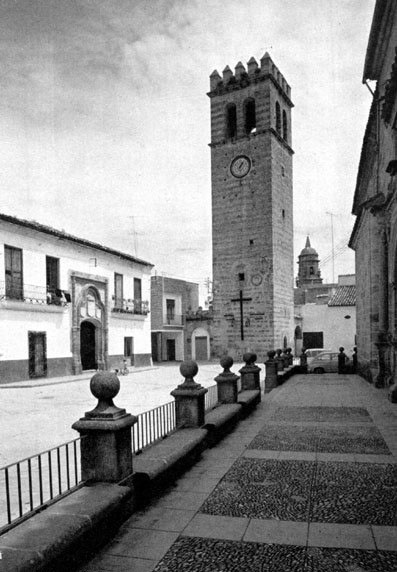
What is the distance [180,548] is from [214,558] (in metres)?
0.32

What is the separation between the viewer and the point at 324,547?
358cm

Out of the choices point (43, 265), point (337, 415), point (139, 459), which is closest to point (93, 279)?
point (43, 265)

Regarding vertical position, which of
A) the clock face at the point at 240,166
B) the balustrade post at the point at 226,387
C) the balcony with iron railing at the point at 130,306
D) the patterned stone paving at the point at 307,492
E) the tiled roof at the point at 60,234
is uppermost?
the clock face at the point at 240,166

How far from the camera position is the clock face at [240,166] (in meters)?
32.6

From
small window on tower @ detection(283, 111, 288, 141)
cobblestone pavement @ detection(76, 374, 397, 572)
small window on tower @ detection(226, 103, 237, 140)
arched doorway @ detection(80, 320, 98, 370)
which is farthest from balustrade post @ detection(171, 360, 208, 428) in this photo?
small window on tower @ detection(283, 111, 288, 141)

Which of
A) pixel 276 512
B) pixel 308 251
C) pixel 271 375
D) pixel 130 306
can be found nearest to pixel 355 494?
pixel 276 512

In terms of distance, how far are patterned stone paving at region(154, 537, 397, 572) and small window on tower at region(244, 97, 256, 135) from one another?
32542 millimetres

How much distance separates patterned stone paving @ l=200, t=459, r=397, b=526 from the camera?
13.9 feet

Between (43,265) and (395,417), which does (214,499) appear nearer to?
(395,417)

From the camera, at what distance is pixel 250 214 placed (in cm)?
3206

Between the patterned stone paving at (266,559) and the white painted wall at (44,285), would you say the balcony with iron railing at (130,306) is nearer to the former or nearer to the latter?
the white painted wall at (44,285)

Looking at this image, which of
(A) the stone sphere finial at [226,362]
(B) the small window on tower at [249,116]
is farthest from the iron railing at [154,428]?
(B) the small window on tower at [249,116]

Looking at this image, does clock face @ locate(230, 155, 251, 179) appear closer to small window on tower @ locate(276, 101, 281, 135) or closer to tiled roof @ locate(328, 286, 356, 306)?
small window on tower @ locate(276, 101, 281, 135)

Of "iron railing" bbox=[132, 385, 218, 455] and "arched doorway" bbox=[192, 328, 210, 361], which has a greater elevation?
"iron railing" bbox=[132, 385, 218, 455]
